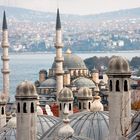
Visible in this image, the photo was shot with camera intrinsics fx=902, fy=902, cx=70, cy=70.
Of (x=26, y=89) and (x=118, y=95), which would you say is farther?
(x=26, y=89)

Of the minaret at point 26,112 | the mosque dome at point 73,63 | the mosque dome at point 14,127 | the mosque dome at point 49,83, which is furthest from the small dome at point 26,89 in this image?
the mosque dome at point 73,63

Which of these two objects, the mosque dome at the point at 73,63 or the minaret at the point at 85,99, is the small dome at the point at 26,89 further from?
the mosque dome at the point at 73,63

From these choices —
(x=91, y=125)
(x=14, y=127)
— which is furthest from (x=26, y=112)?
(x=14, y=127)

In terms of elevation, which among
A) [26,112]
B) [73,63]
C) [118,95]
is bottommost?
[26,112]

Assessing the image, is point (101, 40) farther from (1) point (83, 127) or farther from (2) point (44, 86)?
(1) point (83, 127)

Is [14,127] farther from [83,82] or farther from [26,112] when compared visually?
[83,82]
